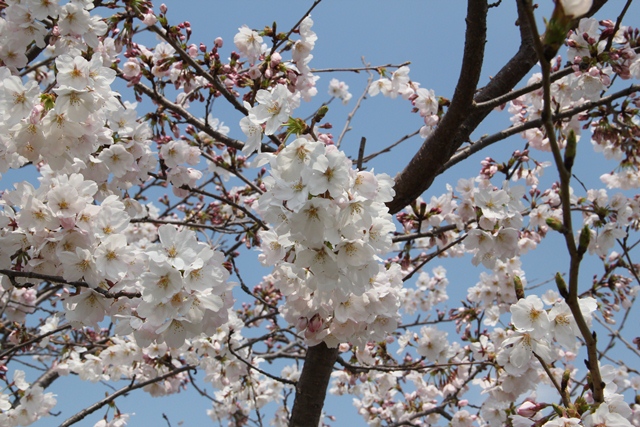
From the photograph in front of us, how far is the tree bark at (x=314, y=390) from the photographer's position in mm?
2496

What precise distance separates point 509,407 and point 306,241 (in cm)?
214

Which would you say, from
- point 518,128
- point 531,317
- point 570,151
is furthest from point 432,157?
point 570,151

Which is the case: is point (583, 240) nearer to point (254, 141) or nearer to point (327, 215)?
point (327, 215)

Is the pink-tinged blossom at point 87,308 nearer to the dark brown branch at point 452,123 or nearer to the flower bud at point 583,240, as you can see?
the dark brown branch at point 452,123

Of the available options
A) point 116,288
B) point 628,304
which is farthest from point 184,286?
point 628,304

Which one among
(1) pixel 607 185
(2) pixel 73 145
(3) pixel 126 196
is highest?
(1) pixel 607 185

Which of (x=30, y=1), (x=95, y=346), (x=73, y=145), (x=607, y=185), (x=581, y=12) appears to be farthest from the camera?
(x=607, y=185)

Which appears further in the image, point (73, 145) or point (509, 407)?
point (509, 407)

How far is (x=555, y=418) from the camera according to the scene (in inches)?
56.6

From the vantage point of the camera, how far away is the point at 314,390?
8.26ft

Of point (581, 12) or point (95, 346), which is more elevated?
point (95, 346)

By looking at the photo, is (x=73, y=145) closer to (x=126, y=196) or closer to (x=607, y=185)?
(x=126, y=196)

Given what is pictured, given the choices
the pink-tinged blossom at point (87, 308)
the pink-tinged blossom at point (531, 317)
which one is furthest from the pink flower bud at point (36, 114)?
the pink-tinged blossom at point (531, 317)

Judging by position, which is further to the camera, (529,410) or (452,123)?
(452,123)
